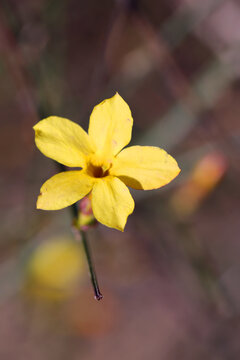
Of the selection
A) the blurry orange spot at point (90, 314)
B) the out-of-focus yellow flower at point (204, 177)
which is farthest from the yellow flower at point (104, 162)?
the blurry orange spot at point (90, 314)

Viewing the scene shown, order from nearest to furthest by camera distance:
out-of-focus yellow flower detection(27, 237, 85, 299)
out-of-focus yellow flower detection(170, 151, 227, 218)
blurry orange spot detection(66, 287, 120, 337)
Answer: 1. out-of-focus yellow flower detection(170, 151, 227, 218)
2. out-of-focus yellow flower detection(27, 237, 85, 299)
3. blurry orange spot detection(66, 287, 120, 337)

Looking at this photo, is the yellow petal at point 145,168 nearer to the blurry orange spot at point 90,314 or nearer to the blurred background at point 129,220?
the blurred background at point 129,220

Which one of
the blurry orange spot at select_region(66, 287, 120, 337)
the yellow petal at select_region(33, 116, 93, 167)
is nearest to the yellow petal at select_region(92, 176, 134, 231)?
the yellow petal at select_region(33, 116, 93, 167)

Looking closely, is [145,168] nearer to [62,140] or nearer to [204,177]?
[62,140]

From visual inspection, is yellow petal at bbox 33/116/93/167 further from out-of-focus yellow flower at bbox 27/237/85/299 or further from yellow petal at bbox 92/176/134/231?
out-of-focus yellow flower at bbox 27/237/85/299

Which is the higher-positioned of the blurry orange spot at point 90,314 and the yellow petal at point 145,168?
the yellow petal at point 145,168

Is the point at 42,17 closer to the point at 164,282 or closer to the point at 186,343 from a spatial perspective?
the point at 164,282
